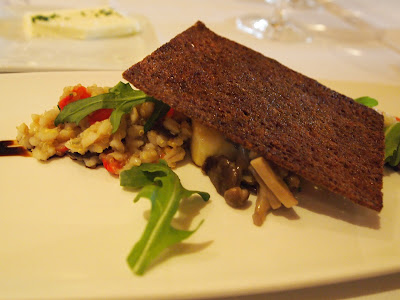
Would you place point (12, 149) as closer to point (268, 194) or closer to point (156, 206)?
point (156, 206)

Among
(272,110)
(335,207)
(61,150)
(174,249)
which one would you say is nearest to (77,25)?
(61,150)

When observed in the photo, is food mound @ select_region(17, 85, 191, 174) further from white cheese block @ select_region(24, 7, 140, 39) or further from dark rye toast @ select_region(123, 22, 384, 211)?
white cheese block @ select_region(24, 7, 140, 39)

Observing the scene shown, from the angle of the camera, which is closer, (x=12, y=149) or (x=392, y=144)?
(x=12, y=149)

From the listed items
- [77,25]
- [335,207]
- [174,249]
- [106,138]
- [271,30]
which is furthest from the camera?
[271,30]

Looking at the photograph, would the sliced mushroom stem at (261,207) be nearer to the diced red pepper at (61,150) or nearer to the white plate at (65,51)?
the diced red pepper at (61,150)

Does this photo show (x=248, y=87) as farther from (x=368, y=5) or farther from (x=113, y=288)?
(x=368, y=5)

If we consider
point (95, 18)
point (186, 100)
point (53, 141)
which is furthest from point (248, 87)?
point (95, 18)

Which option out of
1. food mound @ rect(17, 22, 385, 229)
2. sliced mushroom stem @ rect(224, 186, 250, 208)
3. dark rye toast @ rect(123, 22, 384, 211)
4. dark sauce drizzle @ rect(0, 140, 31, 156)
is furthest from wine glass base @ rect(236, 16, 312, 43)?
dark sauce drizzle @ rect(0, 140, 31, 156)
